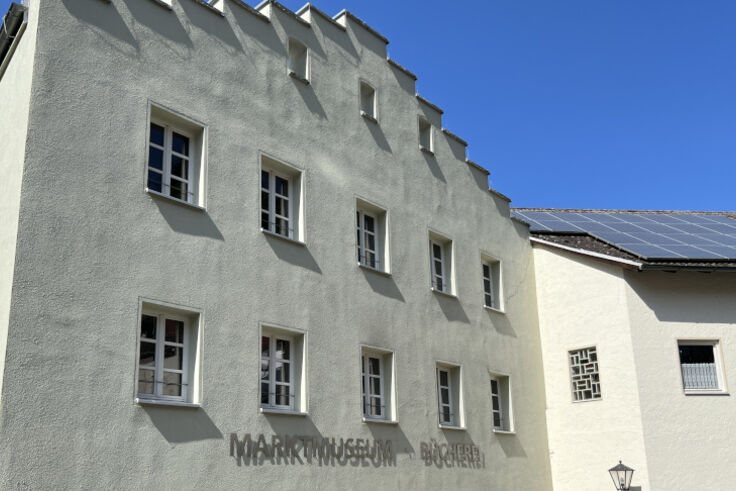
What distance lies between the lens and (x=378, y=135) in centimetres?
1627

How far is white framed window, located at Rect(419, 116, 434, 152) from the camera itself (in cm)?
1795

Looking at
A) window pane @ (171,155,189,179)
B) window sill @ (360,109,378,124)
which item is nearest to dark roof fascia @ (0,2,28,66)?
window pane @ (171,155,189,179)

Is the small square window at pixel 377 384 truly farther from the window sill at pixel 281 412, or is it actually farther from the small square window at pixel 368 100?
the small square window at pixel 368 100

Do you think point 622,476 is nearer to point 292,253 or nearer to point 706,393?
point 706,393

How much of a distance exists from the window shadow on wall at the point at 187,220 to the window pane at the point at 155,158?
0.74 metres

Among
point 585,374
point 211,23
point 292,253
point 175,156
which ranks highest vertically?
point 211,23

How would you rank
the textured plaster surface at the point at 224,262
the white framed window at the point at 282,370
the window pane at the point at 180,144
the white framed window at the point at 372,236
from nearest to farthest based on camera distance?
the textured plaster surface at the point at 224,262
the window pane at the point at 180,144
the white framed window at the point at 282,370
the white framed window at the point at 372,236

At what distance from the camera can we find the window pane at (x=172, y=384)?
437 inches

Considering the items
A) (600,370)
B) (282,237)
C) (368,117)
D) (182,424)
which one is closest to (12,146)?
(182,424)

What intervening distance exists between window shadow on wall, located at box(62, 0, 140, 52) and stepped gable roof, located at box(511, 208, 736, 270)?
12.1 metres

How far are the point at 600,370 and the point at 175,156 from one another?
37.3 feet

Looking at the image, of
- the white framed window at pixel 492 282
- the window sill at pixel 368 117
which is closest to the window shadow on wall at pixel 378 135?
the window sill at pixel 368 117

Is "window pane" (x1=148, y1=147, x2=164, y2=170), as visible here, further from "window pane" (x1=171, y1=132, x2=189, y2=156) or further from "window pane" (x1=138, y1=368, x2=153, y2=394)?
"window pane" (x1=138, y1=368, x2=153, y2=394)

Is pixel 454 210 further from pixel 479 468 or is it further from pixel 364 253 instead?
pixel 479 468
